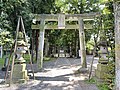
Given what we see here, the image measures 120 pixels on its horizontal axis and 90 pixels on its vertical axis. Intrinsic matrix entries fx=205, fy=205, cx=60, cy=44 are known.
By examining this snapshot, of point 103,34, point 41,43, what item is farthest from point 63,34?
point 103,34

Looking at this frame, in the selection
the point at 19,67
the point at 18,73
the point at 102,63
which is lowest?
the point at 18,73

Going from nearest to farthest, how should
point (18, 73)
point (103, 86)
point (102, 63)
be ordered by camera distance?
point (103, 86) → point (18, 73) → point (102, 63)

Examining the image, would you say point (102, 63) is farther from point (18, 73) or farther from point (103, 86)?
point (18, 73)

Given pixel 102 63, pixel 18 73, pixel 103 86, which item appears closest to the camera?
pixel 103 86

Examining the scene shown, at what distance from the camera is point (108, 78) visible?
20.3 ft

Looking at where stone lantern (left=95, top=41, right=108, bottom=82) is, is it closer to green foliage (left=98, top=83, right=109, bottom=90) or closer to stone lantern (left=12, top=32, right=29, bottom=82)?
green foliage (left=98, top=83, right=109, bottom=90)

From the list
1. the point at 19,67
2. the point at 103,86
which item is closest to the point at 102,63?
the point at 103,86

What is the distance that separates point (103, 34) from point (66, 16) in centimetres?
356

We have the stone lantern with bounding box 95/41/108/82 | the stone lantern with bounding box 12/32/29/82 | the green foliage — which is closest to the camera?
the green foliage

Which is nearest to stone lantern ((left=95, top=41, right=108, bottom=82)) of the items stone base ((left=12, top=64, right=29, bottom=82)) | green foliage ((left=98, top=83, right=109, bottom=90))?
green foliage ((left=98, top=83, right=109, bottom=90))

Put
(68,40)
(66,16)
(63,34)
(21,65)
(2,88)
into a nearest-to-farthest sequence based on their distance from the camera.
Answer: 1. (2,88)
2. (21,65)
3. (66,16)
4. (63,34)
5. (68,40)

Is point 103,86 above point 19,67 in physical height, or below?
below

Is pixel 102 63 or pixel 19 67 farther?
pixel 102 63

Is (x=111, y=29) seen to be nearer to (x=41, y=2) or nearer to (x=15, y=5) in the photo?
(x=15, y=5)
